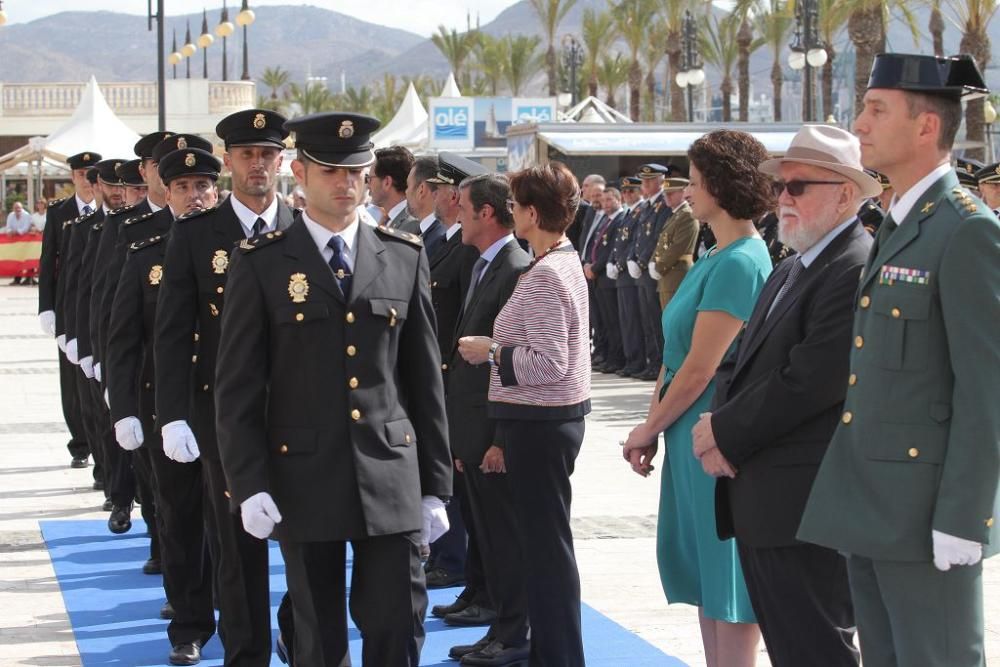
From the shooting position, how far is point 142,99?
63.0m

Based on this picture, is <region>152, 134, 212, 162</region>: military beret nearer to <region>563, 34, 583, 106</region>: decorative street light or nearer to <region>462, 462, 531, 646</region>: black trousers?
<region>462, 462, 531, 646</region>: black trousers

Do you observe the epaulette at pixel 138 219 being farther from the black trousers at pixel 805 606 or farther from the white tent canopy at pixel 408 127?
the white tent canopy at pixel 408 127

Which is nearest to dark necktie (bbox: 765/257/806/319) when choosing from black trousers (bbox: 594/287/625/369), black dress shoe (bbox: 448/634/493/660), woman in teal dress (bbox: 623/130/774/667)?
woman in teal dress (bbox: 623/130/774/667)

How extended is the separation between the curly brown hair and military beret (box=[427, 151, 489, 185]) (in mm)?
2450

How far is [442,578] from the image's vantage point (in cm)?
802

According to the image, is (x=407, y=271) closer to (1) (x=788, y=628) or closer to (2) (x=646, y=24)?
(1) (x=788, y=628)

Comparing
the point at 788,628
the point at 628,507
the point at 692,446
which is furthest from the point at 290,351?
the point at 628,507

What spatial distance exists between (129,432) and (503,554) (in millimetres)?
1810

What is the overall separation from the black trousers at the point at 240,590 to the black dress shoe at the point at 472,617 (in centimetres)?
131

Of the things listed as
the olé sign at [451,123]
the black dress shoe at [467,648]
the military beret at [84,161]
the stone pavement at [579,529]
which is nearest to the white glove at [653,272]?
the stone pavement at [579,529]

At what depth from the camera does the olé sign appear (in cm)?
3375

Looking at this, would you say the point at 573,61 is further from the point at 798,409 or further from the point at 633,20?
the point at 798,409

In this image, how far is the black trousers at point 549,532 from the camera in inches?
226

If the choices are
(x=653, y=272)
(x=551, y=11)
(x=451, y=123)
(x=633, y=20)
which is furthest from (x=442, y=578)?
(x=551, y=11)
